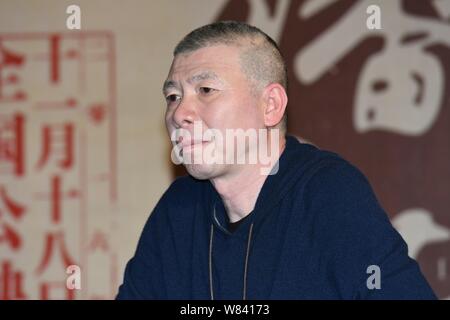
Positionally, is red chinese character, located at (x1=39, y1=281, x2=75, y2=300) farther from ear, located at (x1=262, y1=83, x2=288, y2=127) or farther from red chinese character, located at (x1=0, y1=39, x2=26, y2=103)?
ear, located at (x1=262, y1=83, x2=288, y2=127)

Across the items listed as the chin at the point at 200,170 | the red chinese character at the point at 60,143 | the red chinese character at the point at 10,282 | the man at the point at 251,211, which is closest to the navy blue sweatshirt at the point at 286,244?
the man at the point at 251,211

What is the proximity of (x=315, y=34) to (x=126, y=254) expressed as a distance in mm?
1029

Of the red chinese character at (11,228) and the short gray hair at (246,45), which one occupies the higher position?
the short gray hair at (246,45)

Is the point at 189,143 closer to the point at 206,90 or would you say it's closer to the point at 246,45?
the point at 206,90

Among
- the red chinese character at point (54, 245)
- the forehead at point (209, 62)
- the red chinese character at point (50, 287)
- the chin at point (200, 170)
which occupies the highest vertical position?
the forehead at point (209, 62)

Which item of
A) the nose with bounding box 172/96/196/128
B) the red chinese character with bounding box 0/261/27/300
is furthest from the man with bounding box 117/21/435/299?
the red chinese character with bounding box 0/261/27/300

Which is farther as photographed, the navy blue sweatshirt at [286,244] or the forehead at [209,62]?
the forehead at [209,62]

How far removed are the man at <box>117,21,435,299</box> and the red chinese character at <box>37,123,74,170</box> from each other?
1.16 metres

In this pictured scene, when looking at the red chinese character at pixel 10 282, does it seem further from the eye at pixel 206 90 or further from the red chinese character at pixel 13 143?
the eye at pixel 206 90

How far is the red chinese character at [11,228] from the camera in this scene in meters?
2.68

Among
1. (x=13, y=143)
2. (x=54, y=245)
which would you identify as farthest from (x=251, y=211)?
(x=13, y=143)

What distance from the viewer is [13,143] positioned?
8.87 feet
